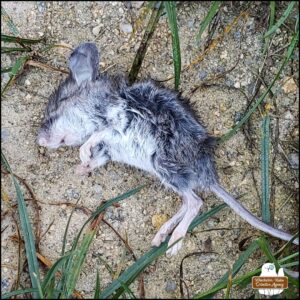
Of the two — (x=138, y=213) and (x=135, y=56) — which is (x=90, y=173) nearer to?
(x=138, y=213)

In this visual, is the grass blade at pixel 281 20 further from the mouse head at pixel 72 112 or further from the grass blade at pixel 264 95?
the mouse head at pixel 72 112

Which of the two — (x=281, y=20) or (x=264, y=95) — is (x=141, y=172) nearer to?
(x=264, y=95)

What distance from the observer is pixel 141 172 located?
361 centimetres

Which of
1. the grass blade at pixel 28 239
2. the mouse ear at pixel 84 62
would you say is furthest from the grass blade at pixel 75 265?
the mouse ear at pixel 84 62

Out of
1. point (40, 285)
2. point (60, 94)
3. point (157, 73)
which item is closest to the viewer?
point (40, 285)

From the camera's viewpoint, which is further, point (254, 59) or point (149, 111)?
point (254, 59)

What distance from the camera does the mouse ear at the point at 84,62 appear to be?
3.30 metres

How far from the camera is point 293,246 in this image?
139 inches

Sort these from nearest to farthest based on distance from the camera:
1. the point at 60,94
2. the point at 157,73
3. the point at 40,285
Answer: the point at 40,285
the point at 60,94
the point at 157,73

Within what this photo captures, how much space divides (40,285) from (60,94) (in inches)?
39.7

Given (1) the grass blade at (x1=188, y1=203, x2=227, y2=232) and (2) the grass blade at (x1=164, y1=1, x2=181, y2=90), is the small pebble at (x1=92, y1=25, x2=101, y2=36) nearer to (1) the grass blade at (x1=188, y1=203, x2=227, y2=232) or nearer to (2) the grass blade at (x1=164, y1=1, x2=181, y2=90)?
(2) the grass blade at (x1=164, y1=1, x2=181, y2=90)

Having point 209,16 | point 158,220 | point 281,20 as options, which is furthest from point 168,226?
point 281,20

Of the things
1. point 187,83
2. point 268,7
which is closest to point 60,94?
point 187,83

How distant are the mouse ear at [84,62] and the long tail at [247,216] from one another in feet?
2.93
